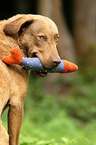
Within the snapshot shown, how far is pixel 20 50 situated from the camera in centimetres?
455

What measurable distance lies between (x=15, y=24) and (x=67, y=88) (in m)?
9.62

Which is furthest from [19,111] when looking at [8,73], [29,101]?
[29,101]

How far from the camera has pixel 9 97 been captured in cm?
415

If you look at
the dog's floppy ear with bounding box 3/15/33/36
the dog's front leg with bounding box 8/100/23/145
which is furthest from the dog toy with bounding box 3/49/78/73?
the dog's front leg with bounding box 8/100/23/145

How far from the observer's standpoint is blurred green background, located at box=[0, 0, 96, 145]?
33.2 ft

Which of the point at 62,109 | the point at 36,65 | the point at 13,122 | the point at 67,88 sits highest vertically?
the point at 36,65

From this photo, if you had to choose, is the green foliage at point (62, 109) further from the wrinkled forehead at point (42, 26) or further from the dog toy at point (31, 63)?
the wrinkled forehead at point (42, 26)

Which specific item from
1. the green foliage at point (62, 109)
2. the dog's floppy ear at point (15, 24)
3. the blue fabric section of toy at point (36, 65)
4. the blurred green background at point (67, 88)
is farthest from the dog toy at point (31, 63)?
the green foliage at point (62, 109)

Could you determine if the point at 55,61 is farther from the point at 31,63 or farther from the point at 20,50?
the point at 20,50

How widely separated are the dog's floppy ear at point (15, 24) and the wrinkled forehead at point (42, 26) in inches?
3.6

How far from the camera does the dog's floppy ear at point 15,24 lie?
4387mm

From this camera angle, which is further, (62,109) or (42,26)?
(62,109)

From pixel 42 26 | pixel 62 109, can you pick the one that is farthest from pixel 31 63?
pixel 62 109

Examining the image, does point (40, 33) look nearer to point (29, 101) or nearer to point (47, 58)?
point (47, 58)
